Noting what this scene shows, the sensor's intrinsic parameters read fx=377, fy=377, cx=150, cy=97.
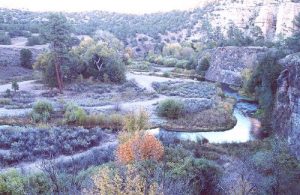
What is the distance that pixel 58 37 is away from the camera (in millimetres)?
50781

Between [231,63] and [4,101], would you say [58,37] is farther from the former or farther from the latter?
[231,63]

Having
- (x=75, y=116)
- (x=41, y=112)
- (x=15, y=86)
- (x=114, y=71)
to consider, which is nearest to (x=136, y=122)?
(x=75, y=116)

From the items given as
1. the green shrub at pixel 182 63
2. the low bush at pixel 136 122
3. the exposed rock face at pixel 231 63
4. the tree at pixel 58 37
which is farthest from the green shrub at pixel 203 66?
the low bush at pixel 136 122

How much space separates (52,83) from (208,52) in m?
42.1

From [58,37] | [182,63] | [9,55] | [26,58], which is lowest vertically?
[182,63]

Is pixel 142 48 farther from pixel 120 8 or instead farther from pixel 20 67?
pixel 120 8

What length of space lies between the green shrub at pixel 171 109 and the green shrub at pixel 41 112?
1237cm

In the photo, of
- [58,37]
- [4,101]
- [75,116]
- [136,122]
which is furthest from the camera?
[58,37]

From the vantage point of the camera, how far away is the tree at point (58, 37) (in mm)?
50500

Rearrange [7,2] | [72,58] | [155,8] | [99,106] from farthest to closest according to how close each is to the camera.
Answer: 1. [155,8]
2. [7,2]
3. [72,58]
4. [99,106]

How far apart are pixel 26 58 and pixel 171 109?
3804cm

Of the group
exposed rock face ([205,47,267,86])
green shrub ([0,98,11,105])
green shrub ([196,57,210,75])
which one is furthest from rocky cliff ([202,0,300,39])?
green shrub ([0,98,11,105])

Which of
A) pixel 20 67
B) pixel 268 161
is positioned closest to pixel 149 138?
pixel 268 161

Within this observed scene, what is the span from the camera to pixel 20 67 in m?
69.9
